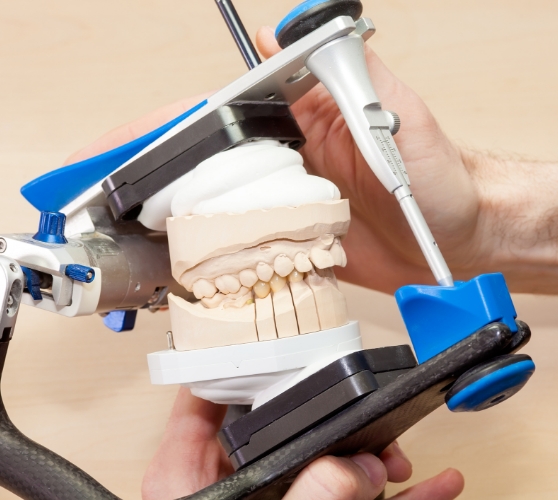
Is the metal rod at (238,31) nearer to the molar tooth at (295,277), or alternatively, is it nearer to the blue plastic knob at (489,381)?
the molar tooth at (295,277)

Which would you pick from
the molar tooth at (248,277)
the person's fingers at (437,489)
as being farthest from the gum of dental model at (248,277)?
the person's fingers at (437,489)

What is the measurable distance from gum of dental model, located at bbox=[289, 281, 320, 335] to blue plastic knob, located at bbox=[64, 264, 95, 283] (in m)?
0.19

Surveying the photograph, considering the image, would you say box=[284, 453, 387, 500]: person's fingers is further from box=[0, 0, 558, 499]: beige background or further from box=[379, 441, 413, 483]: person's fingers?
box=[0, 0, 558, 499]: beige background

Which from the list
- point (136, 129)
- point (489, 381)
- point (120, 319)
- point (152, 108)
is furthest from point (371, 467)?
point (152, 108)

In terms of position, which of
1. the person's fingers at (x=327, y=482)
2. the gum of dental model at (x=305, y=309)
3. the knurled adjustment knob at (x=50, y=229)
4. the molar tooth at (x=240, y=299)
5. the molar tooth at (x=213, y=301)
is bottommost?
the person's fingers at (x=327, y=482)

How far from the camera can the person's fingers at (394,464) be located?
85 centimetres

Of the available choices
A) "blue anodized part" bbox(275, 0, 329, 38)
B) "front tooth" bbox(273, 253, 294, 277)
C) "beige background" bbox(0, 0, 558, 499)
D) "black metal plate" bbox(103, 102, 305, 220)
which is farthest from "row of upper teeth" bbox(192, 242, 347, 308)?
"beige background" bbox(0, 0, 558, 499)

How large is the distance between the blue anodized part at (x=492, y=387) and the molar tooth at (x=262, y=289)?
0.19 meters

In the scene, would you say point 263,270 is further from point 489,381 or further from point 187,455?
point 187,455

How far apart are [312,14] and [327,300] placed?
10.3 inches

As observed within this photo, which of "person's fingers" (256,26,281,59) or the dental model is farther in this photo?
"person's fingers" (256,26,281,59)

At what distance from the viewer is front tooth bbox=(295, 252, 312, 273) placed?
2.00ft

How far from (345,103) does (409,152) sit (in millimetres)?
255

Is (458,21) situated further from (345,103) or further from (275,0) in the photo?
(345,103)
